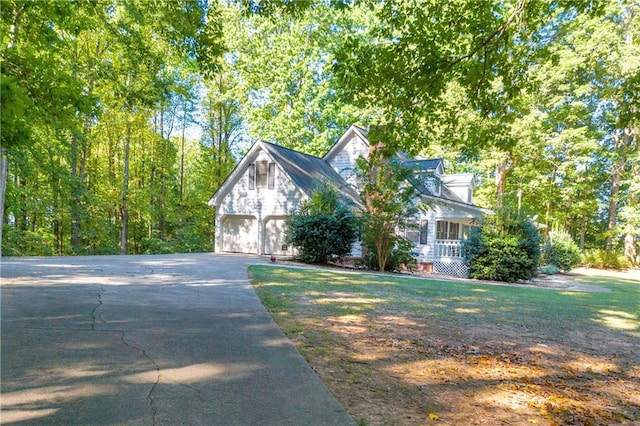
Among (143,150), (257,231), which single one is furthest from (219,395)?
(143,150)

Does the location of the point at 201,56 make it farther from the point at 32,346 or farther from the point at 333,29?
the point at 333,29

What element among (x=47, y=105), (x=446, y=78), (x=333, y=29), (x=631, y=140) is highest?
(x=333, y=29)

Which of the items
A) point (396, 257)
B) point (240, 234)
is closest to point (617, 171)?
point (396, 257)

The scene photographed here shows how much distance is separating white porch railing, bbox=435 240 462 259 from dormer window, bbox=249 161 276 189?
30.9ft

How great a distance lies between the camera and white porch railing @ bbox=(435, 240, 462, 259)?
64.5 feet

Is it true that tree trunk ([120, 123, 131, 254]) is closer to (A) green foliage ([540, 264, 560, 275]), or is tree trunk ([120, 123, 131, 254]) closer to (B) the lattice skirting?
(B) the lattice skirting

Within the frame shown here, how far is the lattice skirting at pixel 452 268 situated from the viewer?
18.2m

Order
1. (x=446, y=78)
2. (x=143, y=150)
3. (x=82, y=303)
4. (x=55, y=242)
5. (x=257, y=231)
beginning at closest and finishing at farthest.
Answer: (x=82, y=303) → (x=446, y=78) → (x=257, y=231) → (x=55, y=242) → (x=143, y=150)

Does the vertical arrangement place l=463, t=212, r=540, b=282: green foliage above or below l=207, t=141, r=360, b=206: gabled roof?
below

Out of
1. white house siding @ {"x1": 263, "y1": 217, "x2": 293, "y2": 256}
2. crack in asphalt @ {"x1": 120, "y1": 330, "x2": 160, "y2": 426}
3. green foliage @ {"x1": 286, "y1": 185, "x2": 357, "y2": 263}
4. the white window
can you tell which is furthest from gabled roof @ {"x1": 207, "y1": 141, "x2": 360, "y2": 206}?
crack in asphalt @ {"x1": 120, "y1": 330, "x2": 160, "y2": 426}

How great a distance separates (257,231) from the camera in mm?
21844

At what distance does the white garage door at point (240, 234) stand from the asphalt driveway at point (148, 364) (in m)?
15.6

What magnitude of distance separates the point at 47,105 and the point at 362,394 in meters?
4.85

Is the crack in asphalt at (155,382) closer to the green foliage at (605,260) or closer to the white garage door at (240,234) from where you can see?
the white garage door at (240,234)
